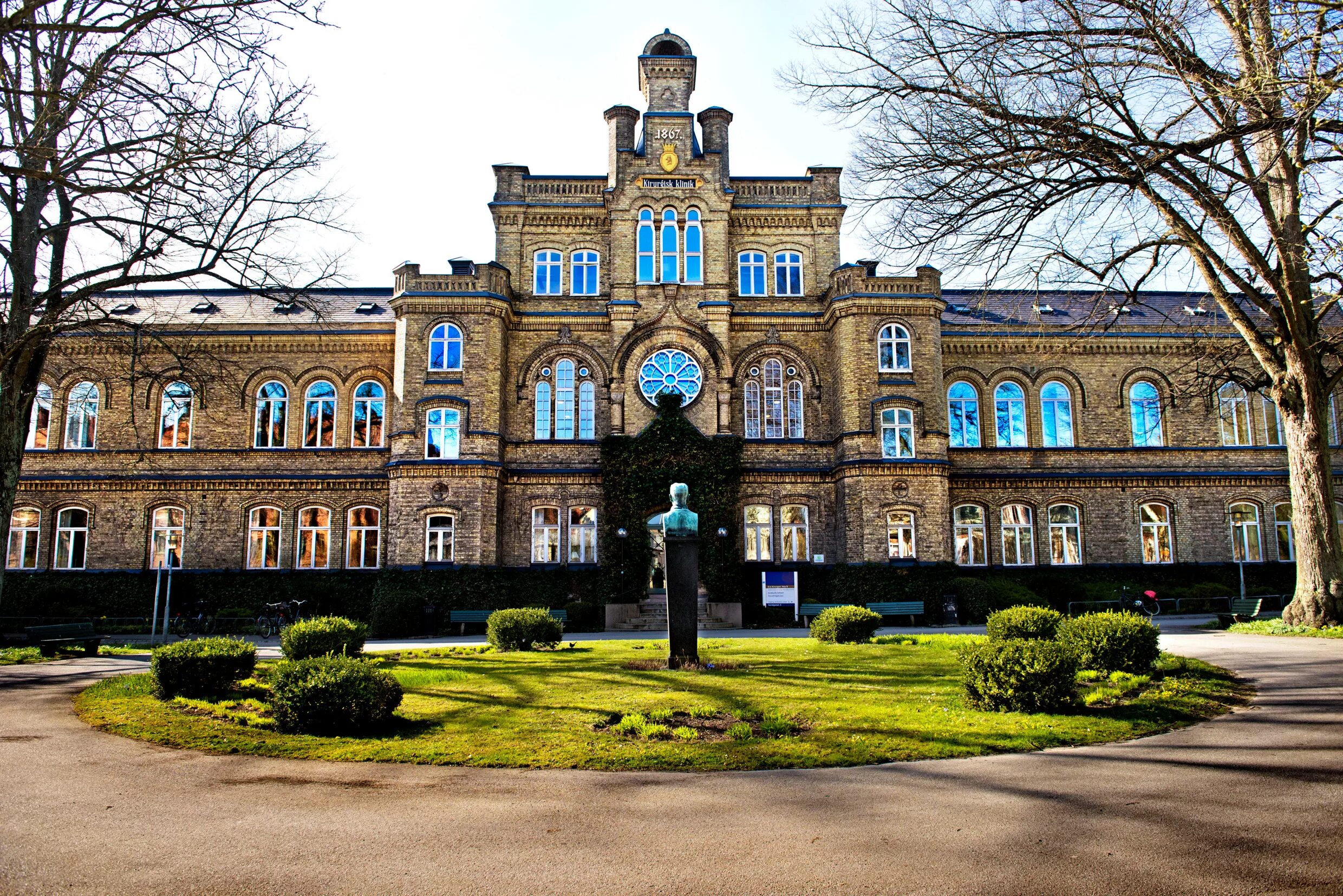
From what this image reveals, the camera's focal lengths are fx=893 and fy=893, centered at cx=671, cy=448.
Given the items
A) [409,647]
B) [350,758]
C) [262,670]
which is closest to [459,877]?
[350,758]

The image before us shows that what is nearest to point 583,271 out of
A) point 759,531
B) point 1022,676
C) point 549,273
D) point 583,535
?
point 549,273

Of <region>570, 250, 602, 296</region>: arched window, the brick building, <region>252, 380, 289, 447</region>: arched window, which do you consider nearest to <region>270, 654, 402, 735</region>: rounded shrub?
the brick building

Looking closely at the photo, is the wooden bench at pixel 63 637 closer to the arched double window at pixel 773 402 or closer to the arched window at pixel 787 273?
the arched double window at pixel 773 402

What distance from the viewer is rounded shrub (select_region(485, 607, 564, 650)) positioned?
17.8m

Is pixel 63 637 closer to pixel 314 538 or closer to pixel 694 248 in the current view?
pixel 314 538

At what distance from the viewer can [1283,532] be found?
3116cm

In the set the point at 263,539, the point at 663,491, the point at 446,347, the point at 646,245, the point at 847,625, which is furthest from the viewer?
the point at 646,245

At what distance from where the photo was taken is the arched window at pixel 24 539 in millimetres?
29672

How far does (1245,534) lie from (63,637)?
34.8 meters

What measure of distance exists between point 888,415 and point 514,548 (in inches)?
509

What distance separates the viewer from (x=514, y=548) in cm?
2922

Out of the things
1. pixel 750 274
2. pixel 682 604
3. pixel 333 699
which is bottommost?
pixel 333 699

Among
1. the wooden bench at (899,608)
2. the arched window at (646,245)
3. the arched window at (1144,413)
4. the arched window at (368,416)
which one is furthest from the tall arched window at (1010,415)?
the arched window at (368,416)

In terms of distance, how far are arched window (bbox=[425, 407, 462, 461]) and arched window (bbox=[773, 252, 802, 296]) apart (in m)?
11.9
